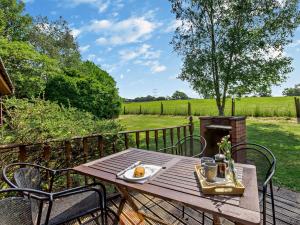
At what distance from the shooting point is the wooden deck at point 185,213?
2.29 m

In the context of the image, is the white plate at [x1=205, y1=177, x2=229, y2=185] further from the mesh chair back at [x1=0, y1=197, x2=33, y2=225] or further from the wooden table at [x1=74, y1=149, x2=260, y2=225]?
the mesh chair back at [x1=0, y1=197, x2=33, y2=225]

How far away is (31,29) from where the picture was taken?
744 inches

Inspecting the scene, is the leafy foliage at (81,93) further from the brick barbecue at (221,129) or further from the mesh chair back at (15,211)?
the mesh chair back at (15,211)

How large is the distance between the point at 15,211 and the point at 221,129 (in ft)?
11.8

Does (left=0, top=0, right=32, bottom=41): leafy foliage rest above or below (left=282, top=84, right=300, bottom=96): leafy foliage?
above

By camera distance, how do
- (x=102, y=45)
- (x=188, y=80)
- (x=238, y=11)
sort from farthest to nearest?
(x=102, y=45) < (x=188, y=80) < (x=238, y=11)

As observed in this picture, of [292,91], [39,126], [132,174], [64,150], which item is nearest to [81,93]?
[64,150]

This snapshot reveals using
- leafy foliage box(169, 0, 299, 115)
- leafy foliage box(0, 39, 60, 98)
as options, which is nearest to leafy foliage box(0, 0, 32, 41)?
leafy foliage box(0, 39, 60, 98)

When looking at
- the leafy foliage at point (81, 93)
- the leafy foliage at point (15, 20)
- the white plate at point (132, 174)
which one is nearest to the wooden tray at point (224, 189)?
the white plate at point (132, 174)

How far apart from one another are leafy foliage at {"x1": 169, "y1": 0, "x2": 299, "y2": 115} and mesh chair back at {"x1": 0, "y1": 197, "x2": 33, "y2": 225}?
7787mm

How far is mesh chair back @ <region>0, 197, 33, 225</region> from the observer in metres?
1.23

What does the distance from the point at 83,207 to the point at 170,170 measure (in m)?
0.81

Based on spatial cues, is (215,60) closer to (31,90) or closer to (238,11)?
(238,11)

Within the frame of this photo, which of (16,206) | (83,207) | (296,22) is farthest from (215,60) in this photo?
(16,206)
